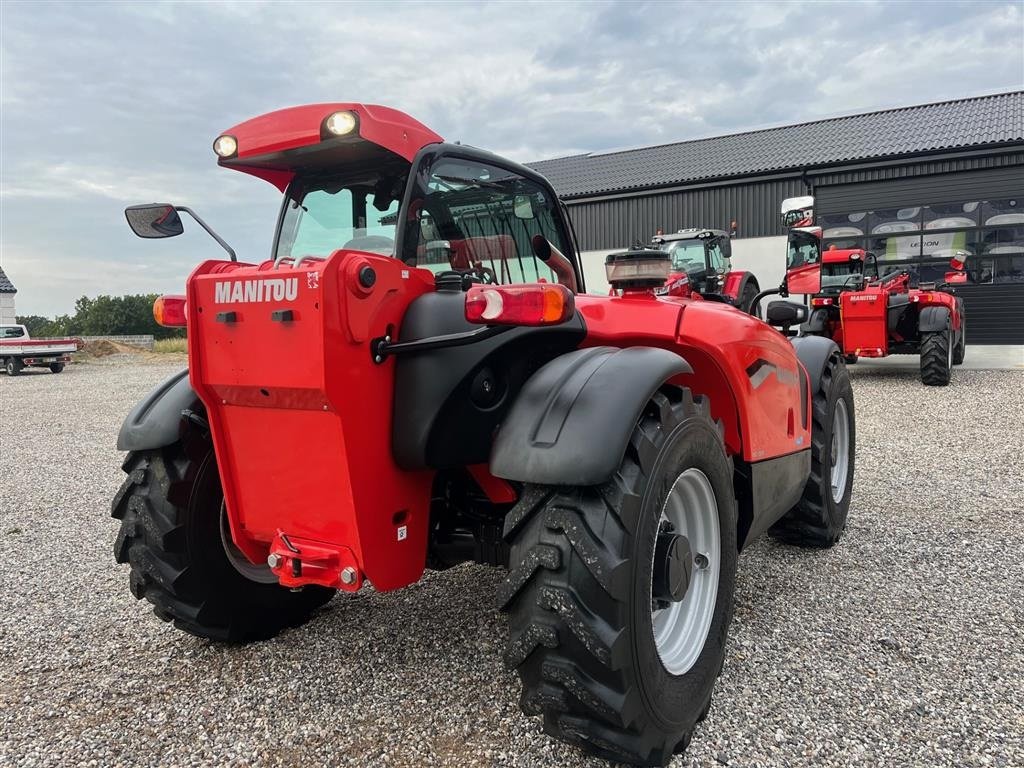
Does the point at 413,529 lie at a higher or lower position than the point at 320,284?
lower

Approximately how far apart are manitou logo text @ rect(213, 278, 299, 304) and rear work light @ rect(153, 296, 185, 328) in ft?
1.71

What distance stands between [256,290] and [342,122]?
600 millimetres

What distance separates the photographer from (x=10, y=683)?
2.85 metres

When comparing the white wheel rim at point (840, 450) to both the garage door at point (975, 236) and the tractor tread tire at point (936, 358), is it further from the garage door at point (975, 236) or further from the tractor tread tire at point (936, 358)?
the garage door at point (975, 236)

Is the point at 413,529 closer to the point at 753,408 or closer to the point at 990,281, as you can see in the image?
the point at 753,408

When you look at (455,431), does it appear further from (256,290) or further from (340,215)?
(340,215)

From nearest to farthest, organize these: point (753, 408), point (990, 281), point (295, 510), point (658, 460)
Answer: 1. point (658, 460)
2. point (295, 510)
3. point (753, 408)
4. point (990, 281)

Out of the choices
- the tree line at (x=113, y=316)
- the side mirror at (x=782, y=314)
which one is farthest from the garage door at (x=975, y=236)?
the tree line at (x=113, y=316)

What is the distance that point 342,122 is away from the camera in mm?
2291

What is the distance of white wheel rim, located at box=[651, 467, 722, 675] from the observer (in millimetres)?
2434

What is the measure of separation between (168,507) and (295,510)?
2.30 ft

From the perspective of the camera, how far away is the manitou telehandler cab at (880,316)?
11258 mm

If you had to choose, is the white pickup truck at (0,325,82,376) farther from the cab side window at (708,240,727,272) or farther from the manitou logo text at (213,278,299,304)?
the manitou logo text at (213,278,299,304)

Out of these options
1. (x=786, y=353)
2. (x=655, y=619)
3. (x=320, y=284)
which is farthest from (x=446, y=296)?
(x=786, y=353)
